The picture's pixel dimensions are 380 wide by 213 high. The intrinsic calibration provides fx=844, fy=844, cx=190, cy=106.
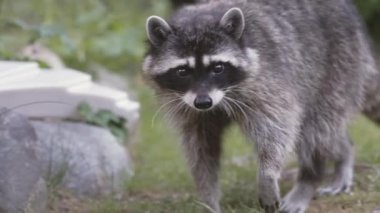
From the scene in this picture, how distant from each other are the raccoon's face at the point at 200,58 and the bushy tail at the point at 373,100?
125cm

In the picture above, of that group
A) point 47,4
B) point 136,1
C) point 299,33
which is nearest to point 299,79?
point 299,33

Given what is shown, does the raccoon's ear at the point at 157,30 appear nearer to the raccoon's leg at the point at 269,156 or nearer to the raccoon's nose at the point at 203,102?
the raccoon's nose at the point at 203,102

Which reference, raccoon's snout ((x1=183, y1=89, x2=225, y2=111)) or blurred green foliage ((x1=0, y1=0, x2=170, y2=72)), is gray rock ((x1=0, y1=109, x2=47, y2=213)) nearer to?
raccoon's snout ((x1=183, y1=89, x2=225, y2=111))

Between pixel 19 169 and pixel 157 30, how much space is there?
103cm

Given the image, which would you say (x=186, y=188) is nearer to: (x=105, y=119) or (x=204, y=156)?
(x=105, y=119)

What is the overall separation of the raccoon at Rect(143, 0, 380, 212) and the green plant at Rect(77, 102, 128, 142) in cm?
115

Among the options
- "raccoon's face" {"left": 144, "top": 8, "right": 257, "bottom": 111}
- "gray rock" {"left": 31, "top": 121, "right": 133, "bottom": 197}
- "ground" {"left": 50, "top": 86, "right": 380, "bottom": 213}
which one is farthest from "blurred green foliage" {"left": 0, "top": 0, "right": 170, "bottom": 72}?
"raccoon's face" {"left": 144, "top": 8, "right": 257, "bottom": 111}

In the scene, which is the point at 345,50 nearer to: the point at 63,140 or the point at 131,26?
the point at 63,140

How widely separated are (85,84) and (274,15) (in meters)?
1.68

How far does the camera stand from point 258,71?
4.53 metres

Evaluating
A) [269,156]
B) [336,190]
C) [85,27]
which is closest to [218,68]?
[269,156]

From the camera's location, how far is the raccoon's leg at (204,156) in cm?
477

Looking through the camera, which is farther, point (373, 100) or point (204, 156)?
point (373, 100)

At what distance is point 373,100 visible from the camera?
5.53 metres
